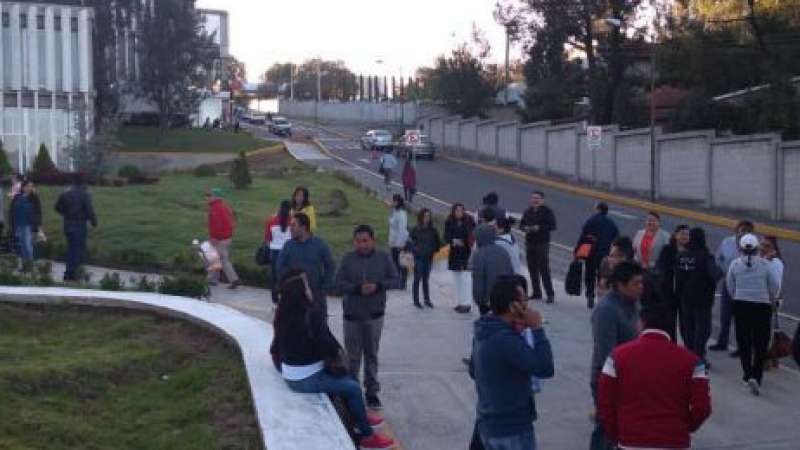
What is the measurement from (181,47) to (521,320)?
2634 inches

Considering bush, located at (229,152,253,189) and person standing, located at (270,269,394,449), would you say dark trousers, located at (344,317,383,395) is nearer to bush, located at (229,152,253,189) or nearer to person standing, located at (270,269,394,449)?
person standing, located at (270,269,394,449)

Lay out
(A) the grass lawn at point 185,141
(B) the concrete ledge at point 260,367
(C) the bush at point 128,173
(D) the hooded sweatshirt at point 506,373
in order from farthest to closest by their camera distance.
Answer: (A) the grass lawn at point 185,141 → (C) the bush at point 128,173 → (B) the concrete ledge at point 260,367 → (D) the hooded sweatshirt at point 506,373

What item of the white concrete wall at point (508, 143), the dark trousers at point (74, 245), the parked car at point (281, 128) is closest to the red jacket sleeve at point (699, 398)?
the dark trousers at point (74, 245)

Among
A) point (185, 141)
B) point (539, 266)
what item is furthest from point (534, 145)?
point (539, 266)

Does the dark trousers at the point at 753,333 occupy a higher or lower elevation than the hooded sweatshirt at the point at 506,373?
lower

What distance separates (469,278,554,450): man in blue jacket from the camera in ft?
21.1

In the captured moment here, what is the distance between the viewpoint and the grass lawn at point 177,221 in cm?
2153

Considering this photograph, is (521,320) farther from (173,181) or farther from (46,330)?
(173,181)

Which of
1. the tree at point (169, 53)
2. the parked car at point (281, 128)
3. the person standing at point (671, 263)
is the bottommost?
the person standing at point (671, 263)

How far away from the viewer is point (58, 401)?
8875mm

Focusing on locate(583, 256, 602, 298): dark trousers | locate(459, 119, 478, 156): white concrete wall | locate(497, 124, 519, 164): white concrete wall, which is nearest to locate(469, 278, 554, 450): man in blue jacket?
locate(583, 256, 602, 298): dark trousers

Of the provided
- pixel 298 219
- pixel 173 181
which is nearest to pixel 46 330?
pixel 298 219

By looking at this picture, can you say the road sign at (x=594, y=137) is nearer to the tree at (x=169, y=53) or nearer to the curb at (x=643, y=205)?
the curb at (x=643, y=205)

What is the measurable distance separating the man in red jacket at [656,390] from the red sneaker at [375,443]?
278 centimetres
